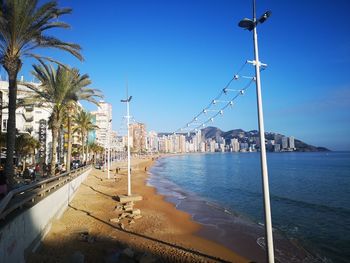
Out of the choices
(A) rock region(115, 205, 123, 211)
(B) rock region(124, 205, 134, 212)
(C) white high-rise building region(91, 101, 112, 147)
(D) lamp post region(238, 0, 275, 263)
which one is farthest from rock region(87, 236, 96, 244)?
(C) white high-rise building region(91, 101, 112, 147)

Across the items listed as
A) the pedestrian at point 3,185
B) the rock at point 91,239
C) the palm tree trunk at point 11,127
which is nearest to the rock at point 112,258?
the rock at point 91,239

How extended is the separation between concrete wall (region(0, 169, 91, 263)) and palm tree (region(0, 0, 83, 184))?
227 cm

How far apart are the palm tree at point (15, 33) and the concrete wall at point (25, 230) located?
2.27 meters

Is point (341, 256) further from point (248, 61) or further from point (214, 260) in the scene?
point (248, 61)

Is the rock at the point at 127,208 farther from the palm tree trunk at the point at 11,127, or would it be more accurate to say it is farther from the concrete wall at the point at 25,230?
the palm tree trunk at the point at 11,127

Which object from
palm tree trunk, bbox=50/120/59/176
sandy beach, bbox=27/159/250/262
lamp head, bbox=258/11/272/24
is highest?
lamp head, bbox=258/11/272/24

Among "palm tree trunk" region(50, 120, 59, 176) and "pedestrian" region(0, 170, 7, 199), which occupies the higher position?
"palm tree trunk" region(50, 120, 59, 176)

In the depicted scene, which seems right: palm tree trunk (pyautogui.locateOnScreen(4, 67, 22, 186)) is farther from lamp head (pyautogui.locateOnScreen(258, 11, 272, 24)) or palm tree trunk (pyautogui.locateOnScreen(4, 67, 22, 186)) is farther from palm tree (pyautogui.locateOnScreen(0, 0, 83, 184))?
lamp head (pyautogui.locateOnScreen(258, 11, 272, 24))

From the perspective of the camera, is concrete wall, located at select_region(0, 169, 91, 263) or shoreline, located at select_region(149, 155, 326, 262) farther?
shoreline, located at select_region(149, 155, 326, 262)

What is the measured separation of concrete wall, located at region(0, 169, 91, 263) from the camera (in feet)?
22.4

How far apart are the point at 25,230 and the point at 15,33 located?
868cm

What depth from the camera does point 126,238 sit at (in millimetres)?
13359

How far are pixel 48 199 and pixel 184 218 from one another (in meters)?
10.6

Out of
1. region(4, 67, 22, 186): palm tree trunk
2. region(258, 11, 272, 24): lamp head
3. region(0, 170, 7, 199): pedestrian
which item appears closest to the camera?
region(258, 11, 272, 24): lamp head
